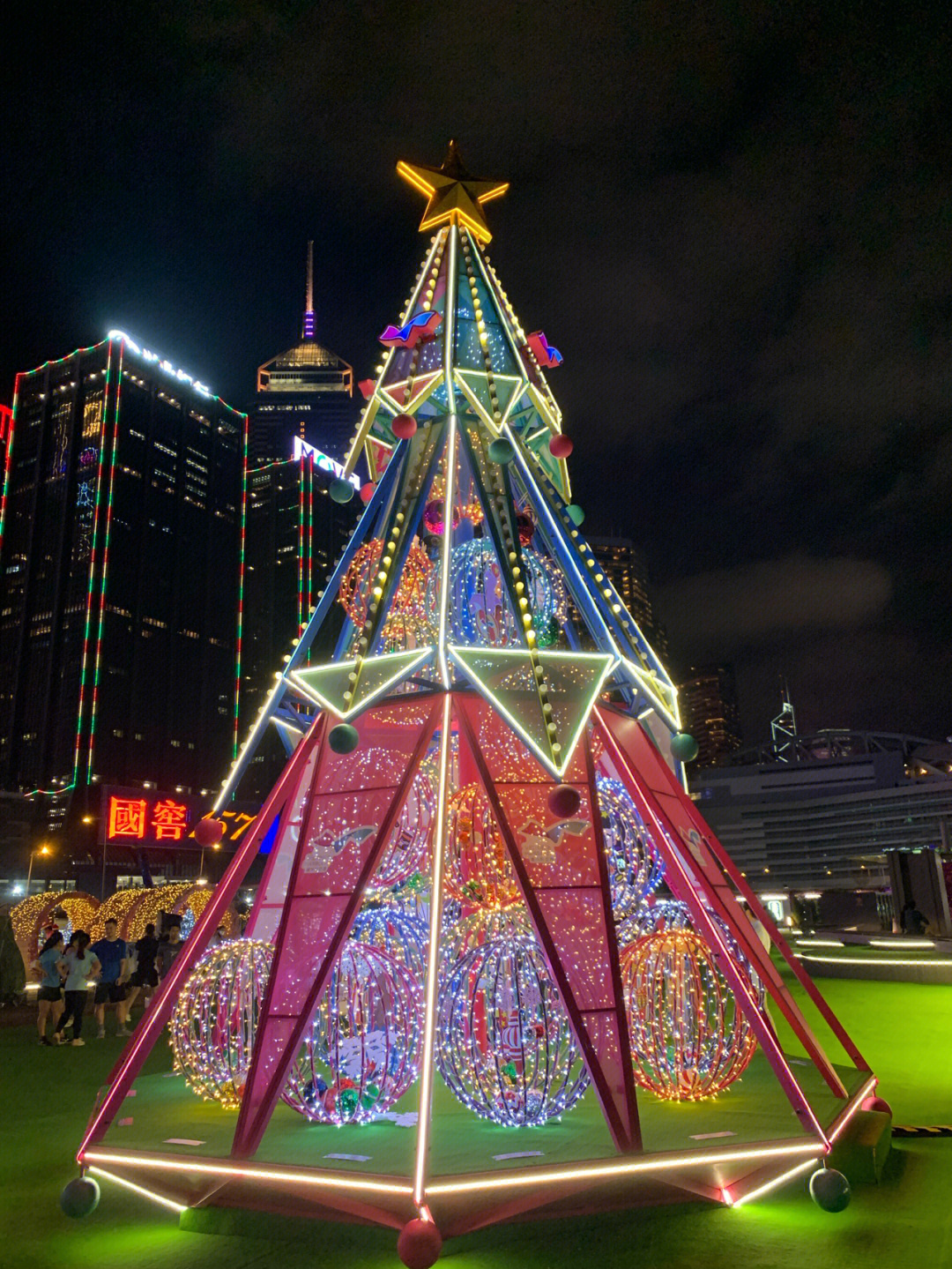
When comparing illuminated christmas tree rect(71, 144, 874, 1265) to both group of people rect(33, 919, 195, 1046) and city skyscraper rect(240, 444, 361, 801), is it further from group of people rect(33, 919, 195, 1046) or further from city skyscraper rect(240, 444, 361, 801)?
city skyscraper rect(240, 444, 361, 801)

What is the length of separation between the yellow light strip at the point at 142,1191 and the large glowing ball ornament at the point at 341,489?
5161mm

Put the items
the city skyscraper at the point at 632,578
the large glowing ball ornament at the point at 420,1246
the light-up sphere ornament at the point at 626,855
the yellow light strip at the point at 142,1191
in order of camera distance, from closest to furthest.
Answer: the large glowing ball ornament at the point at 420,1246, the yellow light strip at the point at 142,1191, the light-up sphere ornament at the point at 626,855, the city skyscraper at the point at 632,578

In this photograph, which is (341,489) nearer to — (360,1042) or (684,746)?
(684,746)

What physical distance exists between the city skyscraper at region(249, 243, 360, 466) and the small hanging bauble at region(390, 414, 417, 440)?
145679 mm

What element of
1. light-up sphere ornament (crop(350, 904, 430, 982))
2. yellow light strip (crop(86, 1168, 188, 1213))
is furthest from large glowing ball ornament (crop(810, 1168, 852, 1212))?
yellow light strip (crop(86, 1168, 188, 1213))

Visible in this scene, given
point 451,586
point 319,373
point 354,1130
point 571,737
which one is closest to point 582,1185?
point 354,1130

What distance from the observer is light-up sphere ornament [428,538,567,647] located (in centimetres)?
679

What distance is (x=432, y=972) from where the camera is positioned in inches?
197

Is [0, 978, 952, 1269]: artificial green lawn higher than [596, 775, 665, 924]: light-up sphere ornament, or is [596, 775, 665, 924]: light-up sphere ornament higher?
[596, 775, 665, 924]: light-up sphere ornament

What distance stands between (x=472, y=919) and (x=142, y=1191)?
2.61 m

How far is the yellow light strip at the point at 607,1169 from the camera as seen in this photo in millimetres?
4238

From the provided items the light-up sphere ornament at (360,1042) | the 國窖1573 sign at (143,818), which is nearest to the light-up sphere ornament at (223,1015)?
the light-up sphere ornament at (360,1042)

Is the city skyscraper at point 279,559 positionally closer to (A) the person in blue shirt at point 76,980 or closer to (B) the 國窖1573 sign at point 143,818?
(B) the 國窖1573 sign at point 143,818

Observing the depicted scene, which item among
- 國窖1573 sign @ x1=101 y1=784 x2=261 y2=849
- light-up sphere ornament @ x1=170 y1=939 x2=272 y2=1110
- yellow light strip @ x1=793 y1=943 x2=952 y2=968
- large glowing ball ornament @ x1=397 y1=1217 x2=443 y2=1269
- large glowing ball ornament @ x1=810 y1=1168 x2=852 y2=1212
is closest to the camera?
large glowing ball ornament @ x1=397 y1=1217 x2=443 y2=1269
